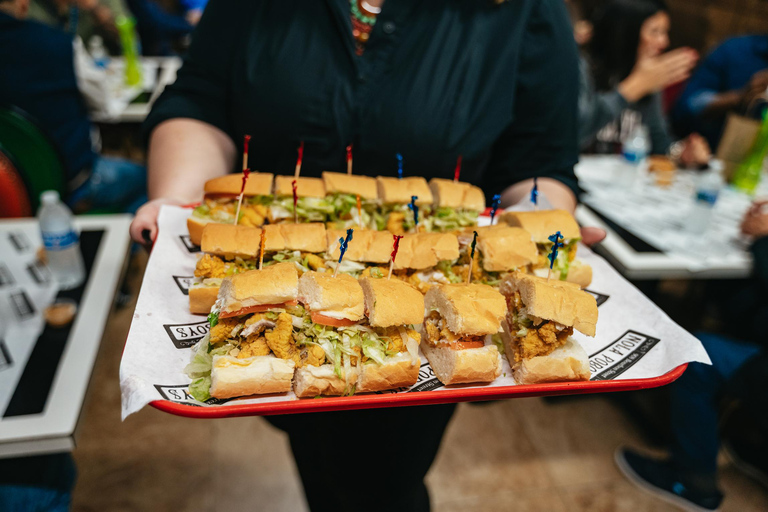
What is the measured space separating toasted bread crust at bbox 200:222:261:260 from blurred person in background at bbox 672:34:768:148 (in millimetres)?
5230

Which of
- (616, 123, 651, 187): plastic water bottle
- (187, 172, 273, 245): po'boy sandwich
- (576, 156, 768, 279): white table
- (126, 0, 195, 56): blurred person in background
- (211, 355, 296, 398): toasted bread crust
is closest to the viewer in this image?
(211, 355, 296, 398): toasted bread crust

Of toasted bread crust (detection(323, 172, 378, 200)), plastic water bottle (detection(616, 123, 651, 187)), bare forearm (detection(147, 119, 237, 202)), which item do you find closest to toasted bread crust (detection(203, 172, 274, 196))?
bare forearm (detection(147, 119, 237, 202))

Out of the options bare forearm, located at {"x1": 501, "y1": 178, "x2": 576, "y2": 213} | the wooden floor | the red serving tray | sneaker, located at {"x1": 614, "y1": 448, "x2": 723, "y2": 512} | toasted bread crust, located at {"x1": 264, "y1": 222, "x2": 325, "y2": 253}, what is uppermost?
bare forearm, located at {"x1": 501, "y1": 178, "x2": 576, "y2": 213}

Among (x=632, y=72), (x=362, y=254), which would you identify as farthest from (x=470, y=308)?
(x=632, y=72)

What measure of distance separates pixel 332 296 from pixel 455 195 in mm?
862

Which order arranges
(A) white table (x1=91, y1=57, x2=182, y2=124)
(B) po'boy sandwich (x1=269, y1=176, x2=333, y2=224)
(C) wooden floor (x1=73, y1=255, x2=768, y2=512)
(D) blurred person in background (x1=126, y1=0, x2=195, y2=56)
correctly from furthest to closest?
(D) blurred person in background (x1=126, y1=0, x2=195, y2=56) → (A) white table (x1=91, y1=57, x2=182, y2=124) → (C) wooden floor (x1=73, y1=255, x2=768, y2=512) → (B) po'boy sandwich (x1=269, y1=176, x2=333, y2=224)

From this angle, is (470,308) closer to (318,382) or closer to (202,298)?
(318,382)

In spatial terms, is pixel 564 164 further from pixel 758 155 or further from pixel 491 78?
pixel 758 155

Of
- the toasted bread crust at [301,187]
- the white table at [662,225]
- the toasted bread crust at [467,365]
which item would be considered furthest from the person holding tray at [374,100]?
the white table at [662,225]

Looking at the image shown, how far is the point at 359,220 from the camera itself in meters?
2.12

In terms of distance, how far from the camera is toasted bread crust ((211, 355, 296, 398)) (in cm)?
141

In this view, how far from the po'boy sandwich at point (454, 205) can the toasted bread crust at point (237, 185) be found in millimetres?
725

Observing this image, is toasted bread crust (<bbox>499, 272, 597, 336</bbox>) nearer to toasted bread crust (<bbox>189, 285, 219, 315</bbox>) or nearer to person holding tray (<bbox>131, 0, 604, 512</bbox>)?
person holding tray (<bbox>131, 0, 604, 512</bbox>)

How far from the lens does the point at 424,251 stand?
1908 mm
